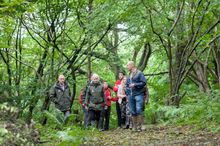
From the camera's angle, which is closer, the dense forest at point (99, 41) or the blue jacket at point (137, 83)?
the blue jacket at point (137, 83)

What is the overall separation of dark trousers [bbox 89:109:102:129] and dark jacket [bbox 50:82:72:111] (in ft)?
2.78

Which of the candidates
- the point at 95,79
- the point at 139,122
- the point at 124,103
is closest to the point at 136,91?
the point at 139,122

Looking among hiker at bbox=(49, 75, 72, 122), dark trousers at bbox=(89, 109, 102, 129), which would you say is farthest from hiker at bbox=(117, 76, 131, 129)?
hiker at bbox=(49, 75, 72, 122)

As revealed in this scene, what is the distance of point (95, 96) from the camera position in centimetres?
1232

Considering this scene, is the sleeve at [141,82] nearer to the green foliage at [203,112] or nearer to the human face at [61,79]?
the green foliage at [203,112]

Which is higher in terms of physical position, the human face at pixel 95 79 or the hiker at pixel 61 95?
the human face at pixel 95 79

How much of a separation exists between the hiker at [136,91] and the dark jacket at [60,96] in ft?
7.67

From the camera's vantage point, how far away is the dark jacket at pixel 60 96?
477 inches

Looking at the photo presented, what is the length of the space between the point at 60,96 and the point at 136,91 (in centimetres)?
273

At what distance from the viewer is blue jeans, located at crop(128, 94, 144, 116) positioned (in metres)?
10.5

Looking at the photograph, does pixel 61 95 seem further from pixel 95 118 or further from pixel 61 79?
pixel 95 118

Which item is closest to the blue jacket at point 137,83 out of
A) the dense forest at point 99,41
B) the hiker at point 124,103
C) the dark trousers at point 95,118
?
the dense forest at point 99,41

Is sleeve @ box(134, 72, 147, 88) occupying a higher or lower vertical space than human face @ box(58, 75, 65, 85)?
lower

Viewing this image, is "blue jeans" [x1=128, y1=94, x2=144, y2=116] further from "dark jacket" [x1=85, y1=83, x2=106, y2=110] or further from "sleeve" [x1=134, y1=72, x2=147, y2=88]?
"dark jacket" [x1=85, y1=83, x2=106, y2=110]
